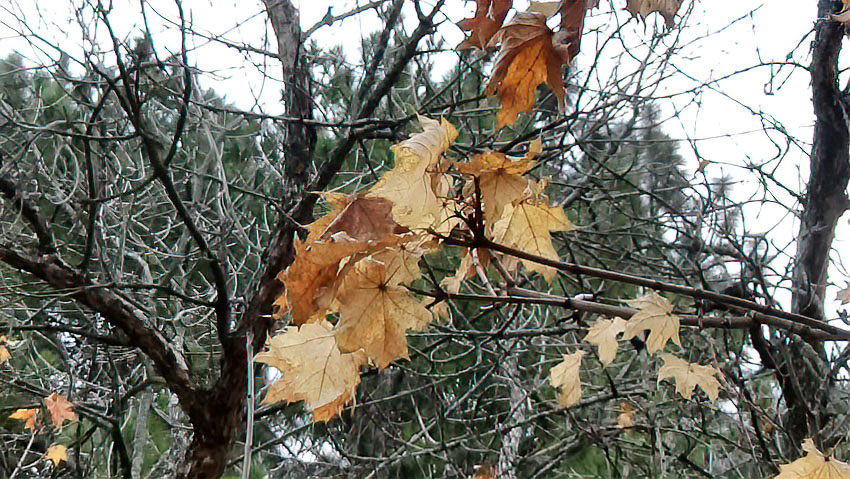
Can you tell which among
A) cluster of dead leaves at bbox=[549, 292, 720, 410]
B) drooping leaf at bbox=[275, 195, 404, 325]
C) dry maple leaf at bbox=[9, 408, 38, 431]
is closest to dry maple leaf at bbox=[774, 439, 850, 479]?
cluster of dead leaves at bbox=[549, 292, 720, 410]

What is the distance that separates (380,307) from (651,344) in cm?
80

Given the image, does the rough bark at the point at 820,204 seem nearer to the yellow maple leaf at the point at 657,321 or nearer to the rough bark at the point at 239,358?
the yellow maple leaf at the point at 657,321

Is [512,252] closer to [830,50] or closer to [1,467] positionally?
[830,50]

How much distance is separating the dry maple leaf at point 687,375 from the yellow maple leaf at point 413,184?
124 centimetres

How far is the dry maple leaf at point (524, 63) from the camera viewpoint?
88 cm

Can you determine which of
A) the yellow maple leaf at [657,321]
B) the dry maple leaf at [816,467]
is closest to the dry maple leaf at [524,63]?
the yellow maple leaf at [657,321]

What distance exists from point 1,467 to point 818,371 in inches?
167

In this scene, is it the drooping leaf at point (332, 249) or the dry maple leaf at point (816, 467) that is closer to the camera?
the drooping leaf at point (332, 249)

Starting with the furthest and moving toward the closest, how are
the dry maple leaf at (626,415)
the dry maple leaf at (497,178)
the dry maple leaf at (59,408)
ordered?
the dry maple leaf at (626,415), the dry maple leaf at (59,408), the dry maple leaf at (497,178)

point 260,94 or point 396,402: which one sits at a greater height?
point 260,94

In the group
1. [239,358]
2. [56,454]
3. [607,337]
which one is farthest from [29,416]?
[607,337]

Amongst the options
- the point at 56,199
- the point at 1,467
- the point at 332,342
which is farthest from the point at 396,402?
the point at 332,342

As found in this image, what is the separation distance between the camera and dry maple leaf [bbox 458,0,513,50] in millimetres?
938

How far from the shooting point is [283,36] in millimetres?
2488
